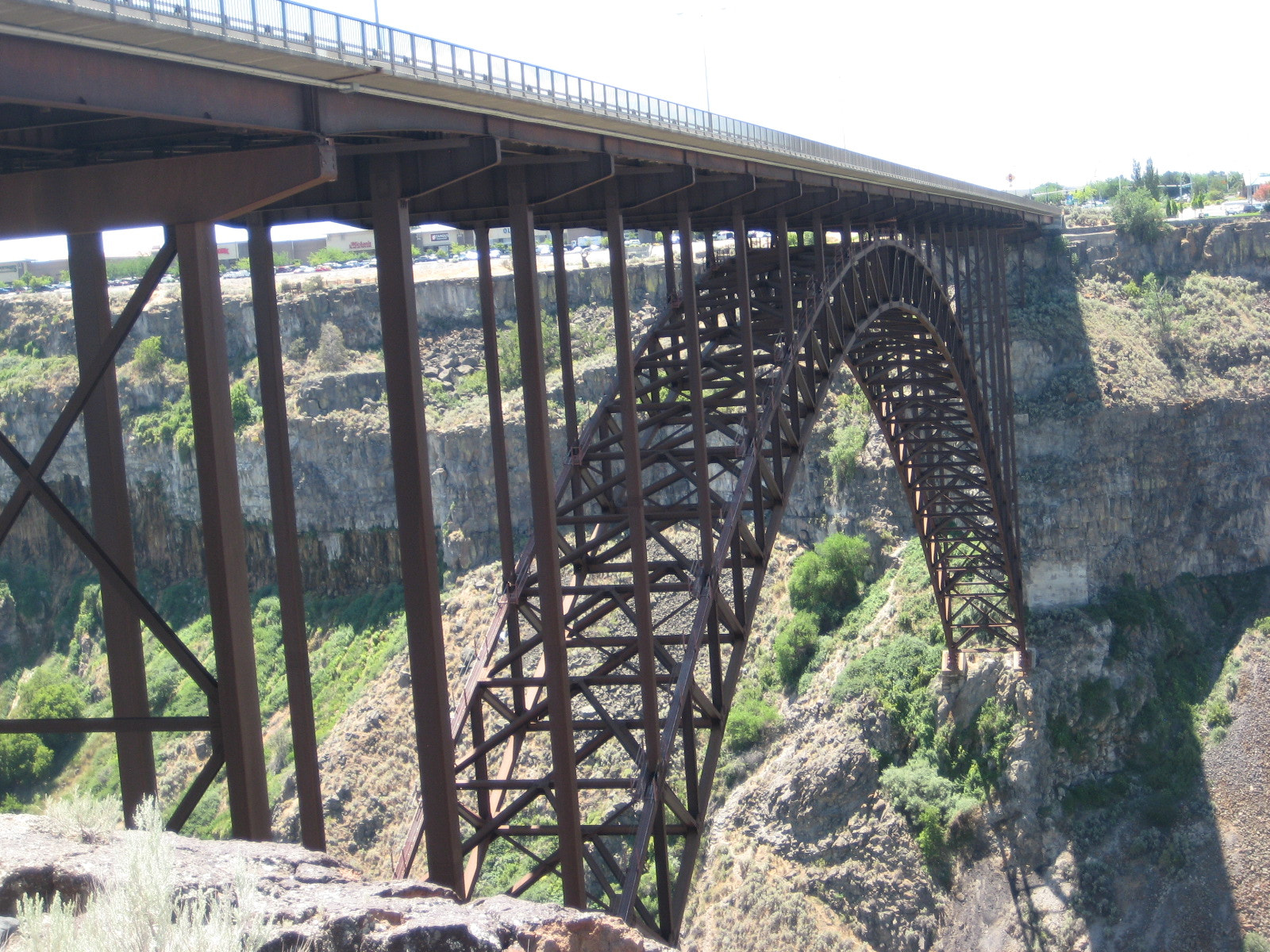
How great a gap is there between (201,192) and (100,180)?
2.75 feet

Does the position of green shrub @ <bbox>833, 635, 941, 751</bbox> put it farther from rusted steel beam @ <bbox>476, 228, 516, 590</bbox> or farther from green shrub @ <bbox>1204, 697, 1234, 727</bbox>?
rusted steel beam @ <bbox>476, 228, 516, 590</bbox>

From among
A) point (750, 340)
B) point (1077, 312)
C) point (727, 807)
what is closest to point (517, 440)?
point (727, 807)

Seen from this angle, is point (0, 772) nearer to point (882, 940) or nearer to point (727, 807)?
point (727, 807)

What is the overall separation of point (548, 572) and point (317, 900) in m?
5.13

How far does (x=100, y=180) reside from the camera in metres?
8.35

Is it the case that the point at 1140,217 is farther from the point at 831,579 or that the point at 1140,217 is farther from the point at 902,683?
the point at 902,683

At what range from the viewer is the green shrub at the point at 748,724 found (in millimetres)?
42000

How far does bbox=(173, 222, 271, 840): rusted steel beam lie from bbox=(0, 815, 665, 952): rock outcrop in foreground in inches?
46.0

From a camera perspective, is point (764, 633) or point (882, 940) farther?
point (764, 633)

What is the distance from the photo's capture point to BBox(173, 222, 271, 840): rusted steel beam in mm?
7648

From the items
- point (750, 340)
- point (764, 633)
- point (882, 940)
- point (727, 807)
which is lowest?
point (882, 940)

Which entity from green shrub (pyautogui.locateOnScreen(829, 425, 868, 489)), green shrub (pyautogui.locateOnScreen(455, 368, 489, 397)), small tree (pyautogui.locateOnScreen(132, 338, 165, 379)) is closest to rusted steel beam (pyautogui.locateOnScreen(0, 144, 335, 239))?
green shrub (pyautogui.locateOnScreen(829, 425, 868, 489))

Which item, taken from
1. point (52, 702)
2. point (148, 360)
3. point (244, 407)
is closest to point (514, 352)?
point (244, 407)

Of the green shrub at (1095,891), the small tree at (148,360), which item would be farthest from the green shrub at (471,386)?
the green shrub at (1095,891)
